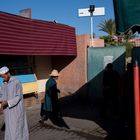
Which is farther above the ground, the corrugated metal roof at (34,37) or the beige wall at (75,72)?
the corrugated metal roof at (34,37)

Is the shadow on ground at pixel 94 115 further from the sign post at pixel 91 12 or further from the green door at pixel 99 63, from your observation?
the sign post at pixel 91 12

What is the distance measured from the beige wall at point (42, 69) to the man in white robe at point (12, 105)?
34.5 ft

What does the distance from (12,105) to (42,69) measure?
1120 cm

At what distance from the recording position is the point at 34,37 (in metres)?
14.8

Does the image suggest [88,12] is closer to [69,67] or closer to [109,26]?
[69,67]

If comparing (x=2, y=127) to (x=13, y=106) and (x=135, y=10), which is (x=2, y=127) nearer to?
(x=13, y=106)

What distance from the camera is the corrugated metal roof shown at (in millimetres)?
13094

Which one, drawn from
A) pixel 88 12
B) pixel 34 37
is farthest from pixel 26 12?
pixel 34 37

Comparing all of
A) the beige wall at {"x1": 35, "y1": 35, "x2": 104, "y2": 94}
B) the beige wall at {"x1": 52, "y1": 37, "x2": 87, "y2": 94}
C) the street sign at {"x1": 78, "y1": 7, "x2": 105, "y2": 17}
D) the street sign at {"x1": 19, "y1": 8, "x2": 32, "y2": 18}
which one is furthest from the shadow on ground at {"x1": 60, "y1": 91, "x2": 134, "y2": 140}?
the street sign at {"x1": 19, "y1": 8, "x2": 32, "y2": 18}

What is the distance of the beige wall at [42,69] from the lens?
58.3 feet

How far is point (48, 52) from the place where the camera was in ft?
51.8

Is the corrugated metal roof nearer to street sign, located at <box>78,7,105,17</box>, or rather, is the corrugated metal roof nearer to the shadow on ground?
street sign, located at <box>78,7,105,17</box>

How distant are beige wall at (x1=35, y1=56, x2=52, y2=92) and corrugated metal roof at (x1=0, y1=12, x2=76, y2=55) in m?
1.55

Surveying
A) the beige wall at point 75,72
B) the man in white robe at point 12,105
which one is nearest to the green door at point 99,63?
the beige wall at point 75,72
